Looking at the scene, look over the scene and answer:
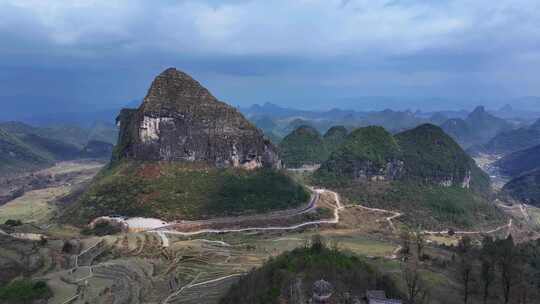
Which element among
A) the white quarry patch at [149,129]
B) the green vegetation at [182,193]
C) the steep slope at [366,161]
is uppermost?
the white quarry patch at [149,129]

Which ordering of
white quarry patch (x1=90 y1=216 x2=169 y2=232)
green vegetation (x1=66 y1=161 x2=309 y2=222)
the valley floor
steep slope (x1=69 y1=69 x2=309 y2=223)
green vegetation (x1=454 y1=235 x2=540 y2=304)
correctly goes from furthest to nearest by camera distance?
1. steep slope (x1=69 y1=69 x2=309 y2=223)
2. green vegetation (x1=66 y1=161 x2=309 y2=222)
3. white quarry patch (x1=90 y1=216 x2=169 y2=232)
4. the valley floor
5. green vegetation (x1=454 y1=235 x2=540 y2=304)

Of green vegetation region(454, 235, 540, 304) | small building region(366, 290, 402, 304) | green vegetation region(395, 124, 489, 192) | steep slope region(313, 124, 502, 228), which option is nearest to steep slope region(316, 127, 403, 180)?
steep slope region(313, 124, 502, 228)

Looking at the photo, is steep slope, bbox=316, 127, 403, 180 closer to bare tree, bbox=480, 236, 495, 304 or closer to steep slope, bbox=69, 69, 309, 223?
steep slope, bbox=69, 69, 309, 223

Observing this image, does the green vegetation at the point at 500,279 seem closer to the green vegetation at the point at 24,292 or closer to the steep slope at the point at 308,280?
the steep slope at the point at 308,280

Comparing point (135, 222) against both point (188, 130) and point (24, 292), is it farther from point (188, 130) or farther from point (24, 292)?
point (24, 292)

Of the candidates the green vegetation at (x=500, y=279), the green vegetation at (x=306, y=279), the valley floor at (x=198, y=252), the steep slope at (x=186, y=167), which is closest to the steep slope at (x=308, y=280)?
the green vegetation at (x=306, y=279)

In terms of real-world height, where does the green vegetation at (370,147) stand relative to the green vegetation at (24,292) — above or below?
above

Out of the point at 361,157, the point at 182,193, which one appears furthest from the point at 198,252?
the point at 361,157
